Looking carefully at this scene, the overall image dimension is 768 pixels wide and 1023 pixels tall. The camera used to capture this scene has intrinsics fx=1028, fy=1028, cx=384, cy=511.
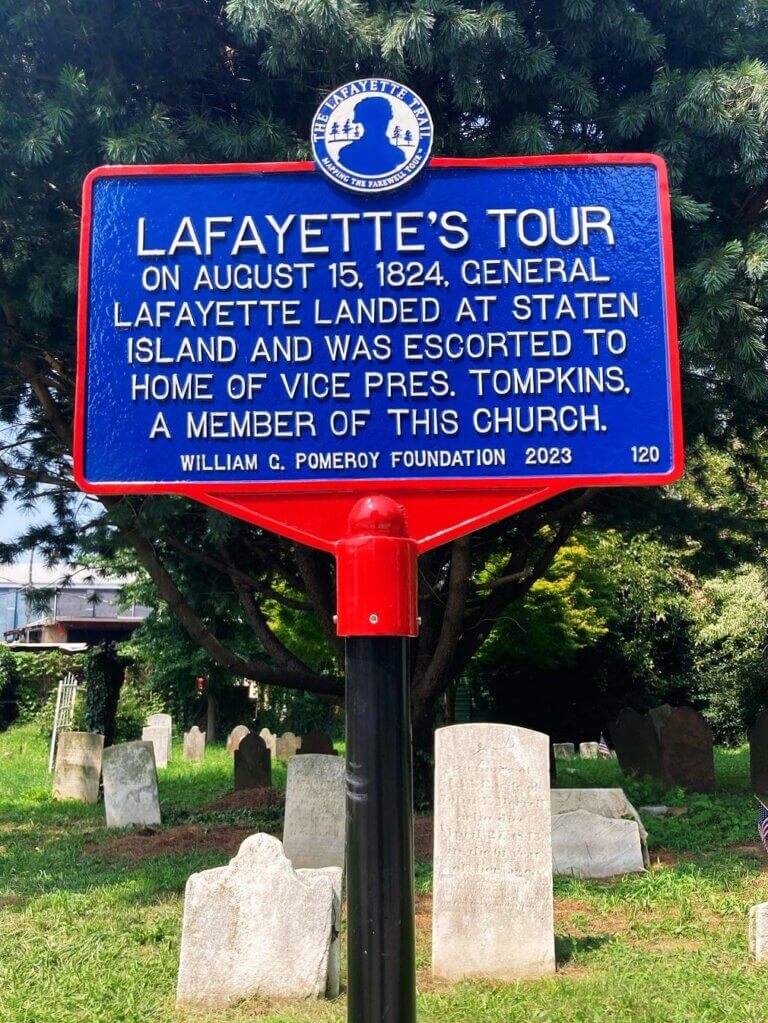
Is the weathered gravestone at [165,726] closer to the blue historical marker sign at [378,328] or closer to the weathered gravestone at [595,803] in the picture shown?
the weathered gravestone at [595,803]

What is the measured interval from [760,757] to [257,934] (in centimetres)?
1033

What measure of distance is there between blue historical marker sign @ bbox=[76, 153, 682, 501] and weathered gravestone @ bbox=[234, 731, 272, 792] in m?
12.1

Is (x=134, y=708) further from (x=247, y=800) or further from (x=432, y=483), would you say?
(x=432, y=483)

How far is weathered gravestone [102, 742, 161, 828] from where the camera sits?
1209 centimetres

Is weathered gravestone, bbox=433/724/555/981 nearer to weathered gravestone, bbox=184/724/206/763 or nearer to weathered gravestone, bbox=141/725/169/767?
weathered gravestone, bbox=141/725/169/767

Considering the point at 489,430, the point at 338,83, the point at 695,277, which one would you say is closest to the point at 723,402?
the point at 695,277

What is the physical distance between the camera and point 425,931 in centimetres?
714

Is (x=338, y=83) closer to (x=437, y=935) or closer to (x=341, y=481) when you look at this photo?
(x=341, y=481)

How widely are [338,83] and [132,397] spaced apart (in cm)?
536

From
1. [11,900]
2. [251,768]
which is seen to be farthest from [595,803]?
[251,768]

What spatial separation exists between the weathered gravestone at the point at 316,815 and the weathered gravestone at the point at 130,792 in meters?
3.62

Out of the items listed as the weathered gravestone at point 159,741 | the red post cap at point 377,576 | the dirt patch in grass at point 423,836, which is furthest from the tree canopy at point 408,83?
the weathered gravestone at point 159,741

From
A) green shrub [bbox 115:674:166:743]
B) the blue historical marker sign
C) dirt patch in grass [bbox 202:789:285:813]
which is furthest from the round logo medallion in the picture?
green shrub [bbox 115:674:166:743]

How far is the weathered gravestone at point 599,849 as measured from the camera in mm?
8609
